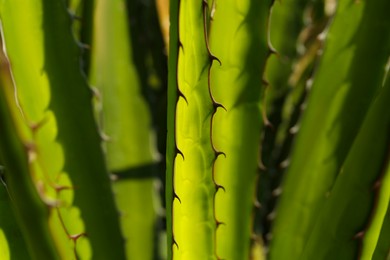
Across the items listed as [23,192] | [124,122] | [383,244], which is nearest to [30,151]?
[23,192]

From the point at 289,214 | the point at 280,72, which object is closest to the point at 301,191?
the point at 289,214

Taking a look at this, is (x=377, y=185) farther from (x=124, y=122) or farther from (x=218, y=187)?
(x=124, y=122)

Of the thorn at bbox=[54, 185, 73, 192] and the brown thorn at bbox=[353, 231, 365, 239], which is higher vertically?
the brown thorn at bbox=[353, 231, 365, 239]

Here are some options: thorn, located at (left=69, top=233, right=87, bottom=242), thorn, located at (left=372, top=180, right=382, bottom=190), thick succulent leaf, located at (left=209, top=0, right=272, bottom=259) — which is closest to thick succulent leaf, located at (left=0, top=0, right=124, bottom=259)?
thorn, located at (left=69, top=233, right=87, bottom=242)

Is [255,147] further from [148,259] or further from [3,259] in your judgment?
[148,259]

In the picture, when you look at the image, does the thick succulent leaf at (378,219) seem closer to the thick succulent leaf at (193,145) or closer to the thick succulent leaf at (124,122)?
the thick succulent leaf at (193,145)

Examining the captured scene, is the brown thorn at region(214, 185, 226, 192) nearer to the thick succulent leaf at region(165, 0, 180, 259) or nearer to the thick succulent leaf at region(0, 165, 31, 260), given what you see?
the thick succulent leaf at region(165, 0, 180, 259)

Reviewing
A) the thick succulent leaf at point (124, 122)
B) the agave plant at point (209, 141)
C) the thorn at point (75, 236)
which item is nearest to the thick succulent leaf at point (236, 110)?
the agave plant at point (209, 141)
